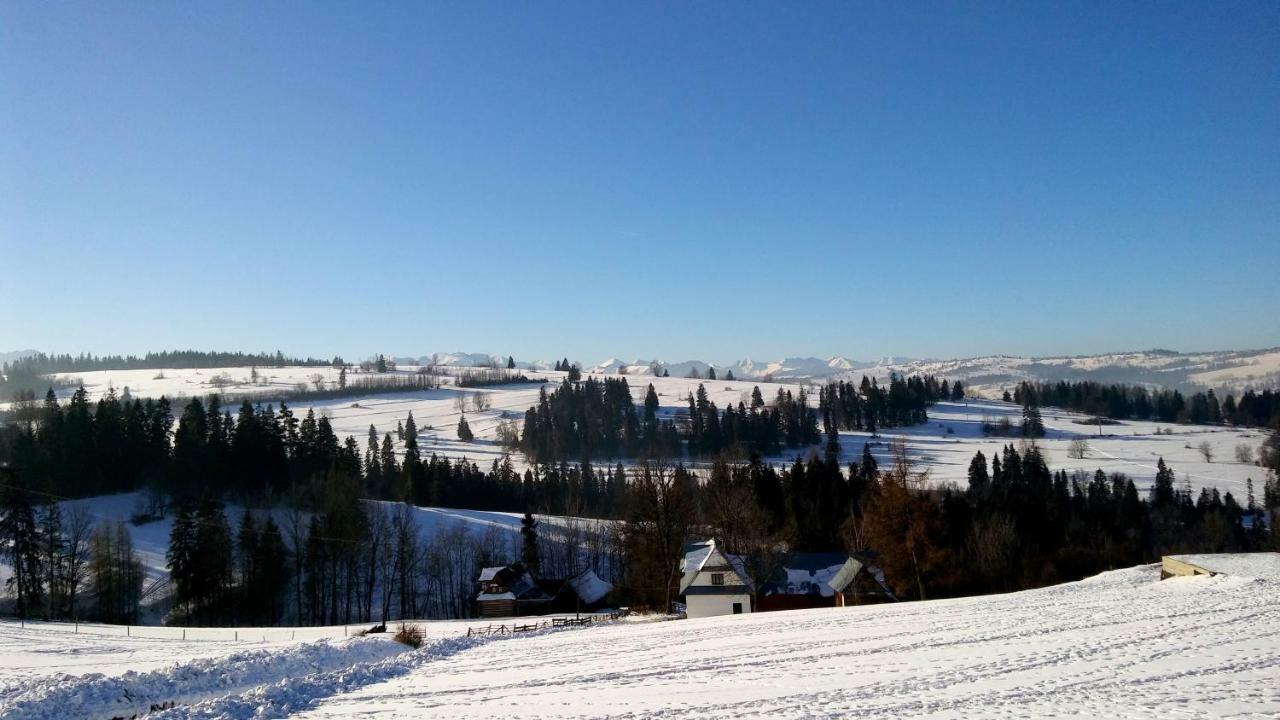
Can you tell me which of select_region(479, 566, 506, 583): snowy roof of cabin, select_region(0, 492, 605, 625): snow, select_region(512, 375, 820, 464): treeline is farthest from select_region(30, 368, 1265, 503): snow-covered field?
select_region(479, 566, 506, 583): snowy roof of cabin

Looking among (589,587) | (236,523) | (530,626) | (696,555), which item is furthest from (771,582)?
(236,523)

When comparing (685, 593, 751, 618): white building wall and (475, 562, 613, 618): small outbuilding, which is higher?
(685, 593, 751, 618): white building wall

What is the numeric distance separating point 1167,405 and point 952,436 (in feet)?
234

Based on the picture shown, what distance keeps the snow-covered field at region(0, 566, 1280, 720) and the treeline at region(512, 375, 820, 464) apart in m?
Answer: 102

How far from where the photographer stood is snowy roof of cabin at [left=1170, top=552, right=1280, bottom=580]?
32031 millimetres

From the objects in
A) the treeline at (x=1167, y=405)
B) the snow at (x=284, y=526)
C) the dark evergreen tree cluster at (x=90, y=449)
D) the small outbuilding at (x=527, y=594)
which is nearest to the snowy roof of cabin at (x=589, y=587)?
the small outbuilding at (x=527, y=594)

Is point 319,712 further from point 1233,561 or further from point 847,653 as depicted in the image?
point 1233,561

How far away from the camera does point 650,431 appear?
147 meters

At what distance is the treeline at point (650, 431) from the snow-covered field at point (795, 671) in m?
102

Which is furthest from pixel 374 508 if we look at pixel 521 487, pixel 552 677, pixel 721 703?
pixel 721 703

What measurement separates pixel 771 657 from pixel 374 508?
5927cm

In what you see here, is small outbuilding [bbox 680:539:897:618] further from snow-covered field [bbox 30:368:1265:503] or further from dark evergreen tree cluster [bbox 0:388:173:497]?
snow-covered field [bbox 30:368:1265:503]

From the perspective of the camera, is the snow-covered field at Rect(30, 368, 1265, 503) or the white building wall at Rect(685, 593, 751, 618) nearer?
the white building wall at Rect(685, 593, 751, 618)

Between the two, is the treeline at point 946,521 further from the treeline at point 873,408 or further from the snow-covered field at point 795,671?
the treeline at point 873,408
